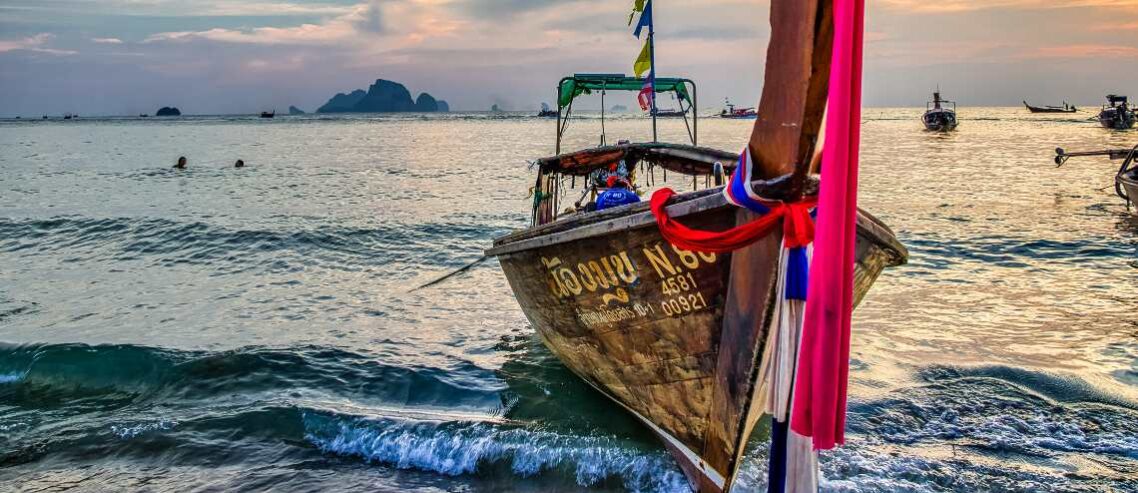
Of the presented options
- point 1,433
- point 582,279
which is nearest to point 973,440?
point 582,279

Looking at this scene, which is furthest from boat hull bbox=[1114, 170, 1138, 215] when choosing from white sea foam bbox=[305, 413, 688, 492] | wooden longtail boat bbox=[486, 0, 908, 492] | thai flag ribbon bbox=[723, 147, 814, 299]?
thai flag ribbon bbox=[723, 147, 814, 299]

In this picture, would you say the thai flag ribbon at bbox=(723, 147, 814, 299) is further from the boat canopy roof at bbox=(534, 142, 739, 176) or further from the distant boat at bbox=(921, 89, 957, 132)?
the distant boat at bbox=(921, 89, 957, 132)

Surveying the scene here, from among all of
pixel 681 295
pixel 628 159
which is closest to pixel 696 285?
pixel 681 295

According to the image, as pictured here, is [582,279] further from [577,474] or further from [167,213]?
[167,213]

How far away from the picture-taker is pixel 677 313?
4863 millimetres

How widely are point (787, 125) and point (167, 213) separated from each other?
22.9 m

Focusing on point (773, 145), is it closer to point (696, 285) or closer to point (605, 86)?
point (696, 285)

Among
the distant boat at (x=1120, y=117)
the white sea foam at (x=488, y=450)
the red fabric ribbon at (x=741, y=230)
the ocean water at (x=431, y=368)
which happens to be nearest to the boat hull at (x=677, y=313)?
the red fabric ribbon at (x=741, y=230)

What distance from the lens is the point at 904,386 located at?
26.6 ft

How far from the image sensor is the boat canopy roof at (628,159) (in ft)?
29.2

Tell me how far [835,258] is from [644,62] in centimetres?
685

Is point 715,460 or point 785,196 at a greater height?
point 785,196

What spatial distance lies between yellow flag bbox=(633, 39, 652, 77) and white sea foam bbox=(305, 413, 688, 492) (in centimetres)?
471

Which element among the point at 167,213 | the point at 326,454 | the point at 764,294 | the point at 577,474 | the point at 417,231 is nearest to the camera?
the point at 764,294
